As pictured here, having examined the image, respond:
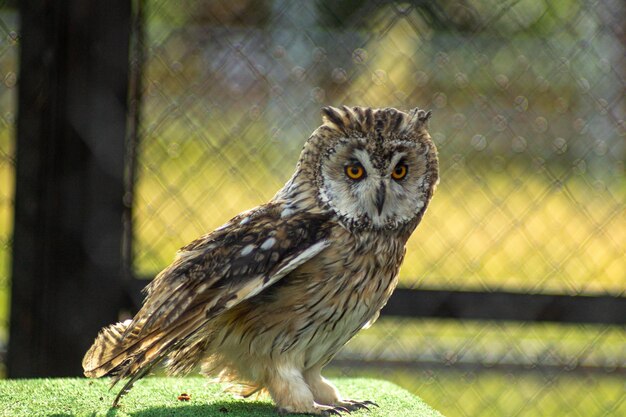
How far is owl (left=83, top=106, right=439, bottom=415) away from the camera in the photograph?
1473mm

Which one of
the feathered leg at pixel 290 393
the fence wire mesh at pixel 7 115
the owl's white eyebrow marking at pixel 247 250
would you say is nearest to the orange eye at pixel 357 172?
the owl's white eyebrow marking at pixel 247 250

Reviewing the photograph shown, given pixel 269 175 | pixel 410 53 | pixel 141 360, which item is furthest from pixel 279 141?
pixel 141 360

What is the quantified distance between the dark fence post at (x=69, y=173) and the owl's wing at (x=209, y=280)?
0.69 m

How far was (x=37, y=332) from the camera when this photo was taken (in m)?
2.29

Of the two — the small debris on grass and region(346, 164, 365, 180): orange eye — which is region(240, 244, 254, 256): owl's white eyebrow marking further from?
the small debris on grass

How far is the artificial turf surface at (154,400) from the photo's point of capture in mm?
1586

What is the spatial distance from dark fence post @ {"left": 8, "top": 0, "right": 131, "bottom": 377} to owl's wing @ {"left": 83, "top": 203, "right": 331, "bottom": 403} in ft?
2.25

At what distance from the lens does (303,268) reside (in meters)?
1.52

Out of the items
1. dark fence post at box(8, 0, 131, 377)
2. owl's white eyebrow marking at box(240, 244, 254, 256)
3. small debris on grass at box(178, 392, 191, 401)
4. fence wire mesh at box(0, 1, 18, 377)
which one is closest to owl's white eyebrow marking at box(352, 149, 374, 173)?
owl's white eyebrow marking at box(240, 244, 254, 256)

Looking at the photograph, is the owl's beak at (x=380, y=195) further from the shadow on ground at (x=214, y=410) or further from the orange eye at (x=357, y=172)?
the shadow on ground at (x=214, y=410)

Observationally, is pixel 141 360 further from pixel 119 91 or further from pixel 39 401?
pixel 119 91

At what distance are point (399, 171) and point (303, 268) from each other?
0.25m

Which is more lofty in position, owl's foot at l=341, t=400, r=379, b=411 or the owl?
the owl

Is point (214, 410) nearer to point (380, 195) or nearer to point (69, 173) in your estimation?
point (380, 195)
